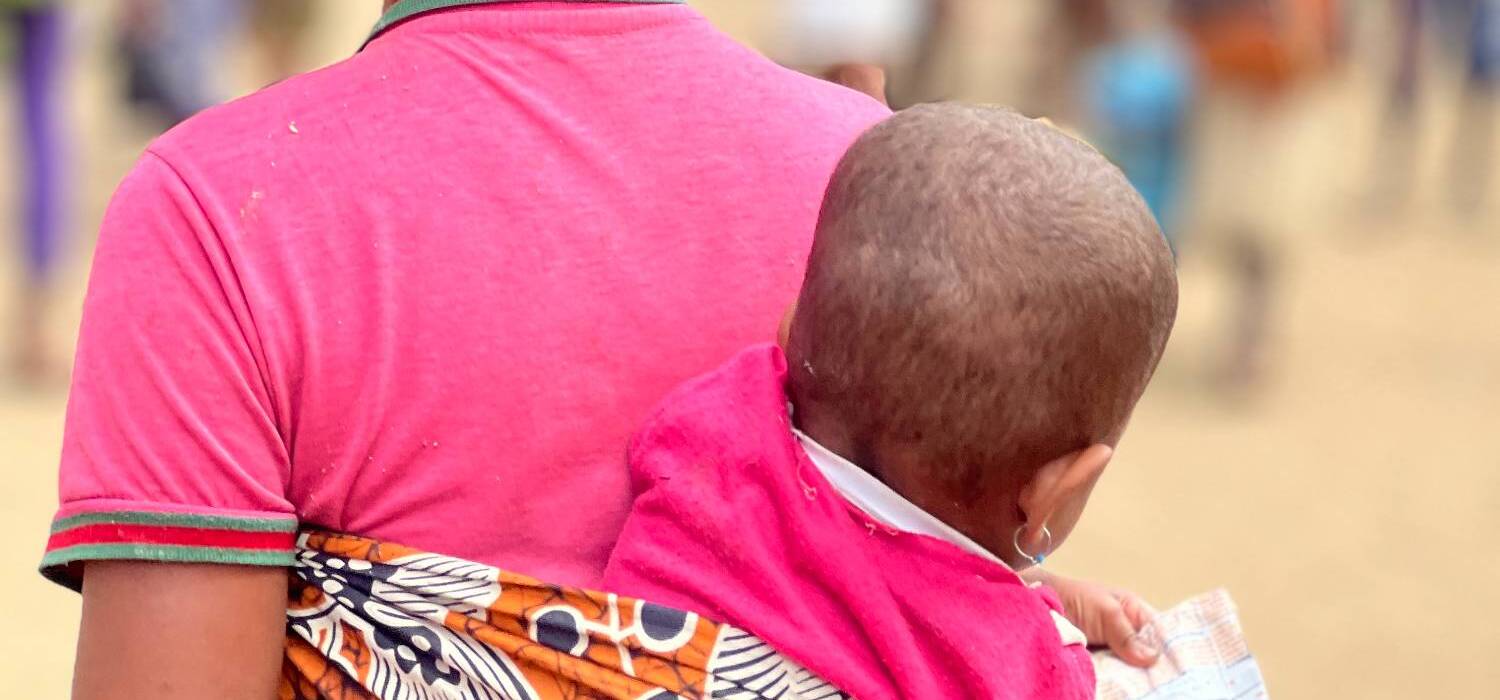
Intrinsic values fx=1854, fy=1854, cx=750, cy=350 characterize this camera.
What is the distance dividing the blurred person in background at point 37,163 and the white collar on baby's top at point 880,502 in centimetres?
460

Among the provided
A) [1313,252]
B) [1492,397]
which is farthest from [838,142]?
[1313,252]

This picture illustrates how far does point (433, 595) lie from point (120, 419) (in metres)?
0.25

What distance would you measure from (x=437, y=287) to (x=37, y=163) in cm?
464

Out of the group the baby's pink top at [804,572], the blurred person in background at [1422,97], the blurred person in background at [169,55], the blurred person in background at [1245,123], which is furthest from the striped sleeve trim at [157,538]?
the blurred person in background at [1422,97]

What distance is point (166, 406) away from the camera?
4.14ft

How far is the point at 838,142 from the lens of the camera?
152cm

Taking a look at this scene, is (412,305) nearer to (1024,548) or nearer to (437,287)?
(437,287)

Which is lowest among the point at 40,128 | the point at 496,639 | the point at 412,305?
the point at 40,128

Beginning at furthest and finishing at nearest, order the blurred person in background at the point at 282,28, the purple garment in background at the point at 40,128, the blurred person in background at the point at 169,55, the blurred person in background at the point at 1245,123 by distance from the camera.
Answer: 1. the blurred person in background at the point at 282,28
2. the blurred person in background at the point at 169,55
3. the blurred person in background at the point at 1245,123
4. the purple garment in background at the point at 40,128

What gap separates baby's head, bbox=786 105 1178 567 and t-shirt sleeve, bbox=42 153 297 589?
399 mm

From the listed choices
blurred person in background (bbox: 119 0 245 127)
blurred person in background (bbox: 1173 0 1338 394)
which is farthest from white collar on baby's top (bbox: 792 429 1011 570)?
blurred person in background (bbox: 119 0 245 127)

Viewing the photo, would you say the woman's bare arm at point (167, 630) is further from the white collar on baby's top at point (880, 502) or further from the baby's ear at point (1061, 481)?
the baby's ear at point (1061, 481)

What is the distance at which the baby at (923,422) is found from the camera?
50.4 inches

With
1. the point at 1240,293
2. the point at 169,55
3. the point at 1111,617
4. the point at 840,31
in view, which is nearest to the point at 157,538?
the point at 1111,617
